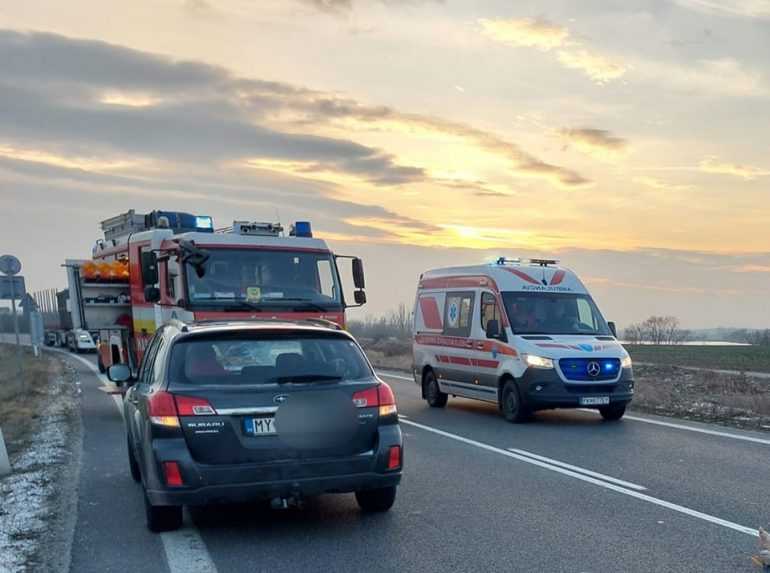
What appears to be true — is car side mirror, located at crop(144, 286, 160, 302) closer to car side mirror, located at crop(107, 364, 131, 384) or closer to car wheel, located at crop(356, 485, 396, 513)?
car side mirror, located at crop(107, 364, 131, 384)

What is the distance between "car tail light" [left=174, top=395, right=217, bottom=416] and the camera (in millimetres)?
5898

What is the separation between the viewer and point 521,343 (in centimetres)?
1316

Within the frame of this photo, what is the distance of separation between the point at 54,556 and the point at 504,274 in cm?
969

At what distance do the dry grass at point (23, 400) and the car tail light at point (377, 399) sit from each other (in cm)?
674

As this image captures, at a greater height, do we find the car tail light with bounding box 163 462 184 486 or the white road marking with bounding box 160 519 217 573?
the car tail light with bounding box 163 462 184 486

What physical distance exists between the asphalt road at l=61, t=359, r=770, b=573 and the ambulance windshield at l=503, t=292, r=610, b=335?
A: 3043 millimetres

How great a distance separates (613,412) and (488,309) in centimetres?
271

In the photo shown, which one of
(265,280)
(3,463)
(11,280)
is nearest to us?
(3,463)

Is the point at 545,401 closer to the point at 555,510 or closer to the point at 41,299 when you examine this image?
the point at 555,510

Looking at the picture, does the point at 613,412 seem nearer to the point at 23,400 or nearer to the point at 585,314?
the point at 585,314

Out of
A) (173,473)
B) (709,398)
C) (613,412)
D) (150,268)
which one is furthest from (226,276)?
(709,398)

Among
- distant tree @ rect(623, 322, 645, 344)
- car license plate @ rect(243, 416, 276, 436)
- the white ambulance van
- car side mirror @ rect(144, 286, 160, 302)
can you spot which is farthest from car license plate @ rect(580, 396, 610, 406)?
distant tree @ rect(623, 322, 645, 344)

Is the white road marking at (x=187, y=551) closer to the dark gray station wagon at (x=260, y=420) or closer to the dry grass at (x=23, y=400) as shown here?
the dark gray station wagon at (x=260, y=420)

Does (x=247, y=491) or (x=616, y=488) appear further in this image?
(x=616, y=488)
